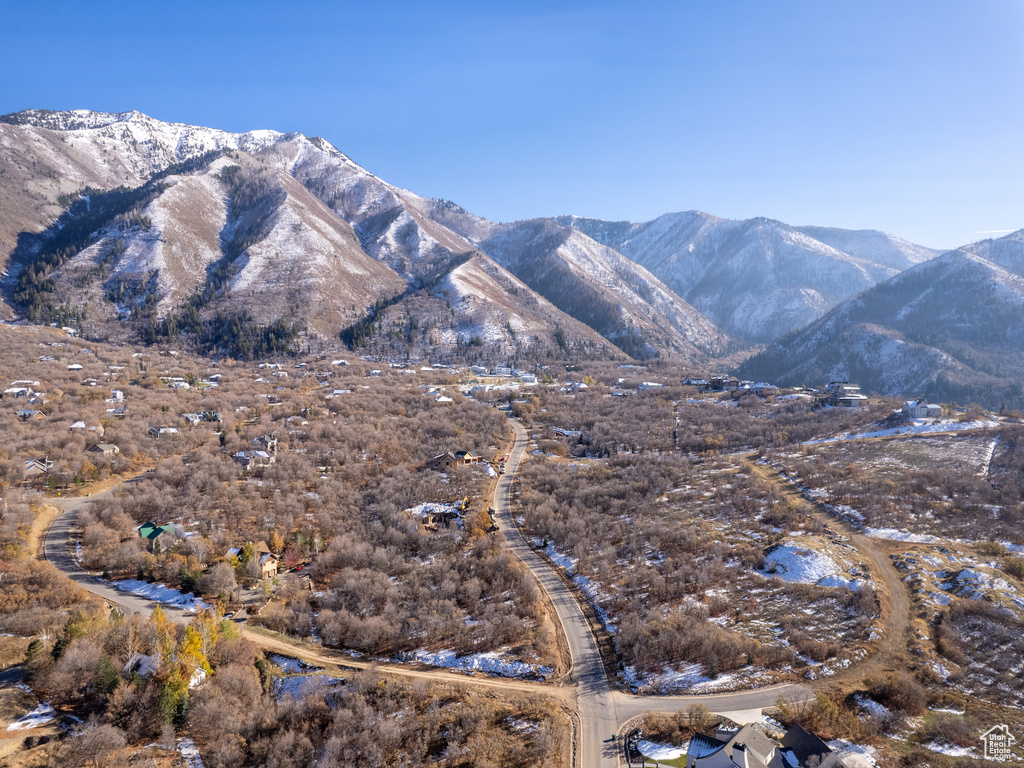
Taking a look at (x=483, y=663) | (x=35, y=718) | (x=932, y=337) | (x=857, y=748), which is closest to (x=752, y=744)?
(x=857, y=748)

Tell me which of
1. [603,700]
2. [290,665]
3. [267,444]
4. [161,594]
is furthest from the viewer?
[267,444]

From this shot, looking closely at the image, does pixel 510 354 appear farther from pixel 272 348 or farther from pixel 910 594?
pixel 910 594

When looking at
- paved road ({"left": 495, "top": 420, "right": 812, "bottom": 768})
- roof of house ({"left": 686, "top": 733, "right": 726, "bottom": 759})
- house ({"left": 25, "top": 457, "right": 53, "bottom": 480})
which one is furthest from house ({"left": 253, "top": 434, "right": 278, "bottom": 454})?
roof of house ({"left": 686, "top": 733, "right": 726, "bottom": 759})

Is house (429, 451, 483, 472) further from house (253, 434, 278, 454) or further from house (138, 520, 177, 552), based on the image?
house (138, 520, 177, 552)

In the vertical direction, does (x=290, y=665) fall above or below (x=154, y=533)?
below

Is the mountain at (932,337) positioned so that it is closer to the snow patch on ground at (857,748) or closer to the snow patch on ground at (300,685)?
the snow patch on ground at (857,748)

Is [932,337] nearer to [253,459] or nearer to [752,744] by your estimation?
[752,744]

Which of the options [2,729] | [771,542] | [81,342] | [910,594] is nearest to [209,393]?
[81,342]
